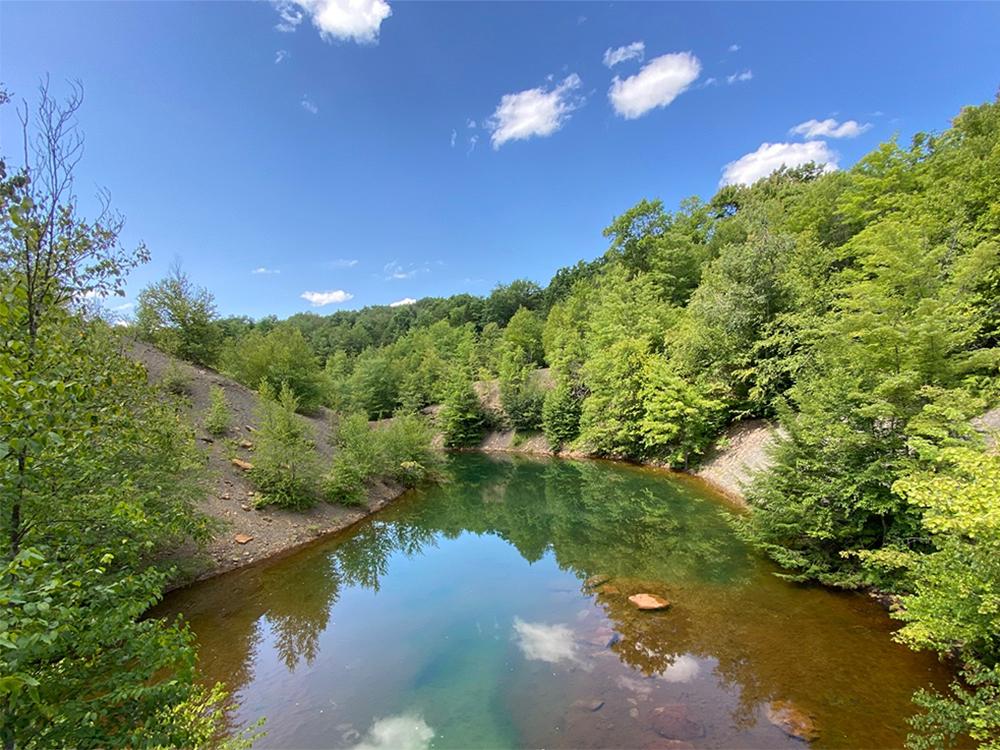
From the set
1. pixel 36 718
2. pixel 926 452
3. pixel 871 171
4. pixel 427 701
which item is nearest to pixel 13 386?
pixel 36 718

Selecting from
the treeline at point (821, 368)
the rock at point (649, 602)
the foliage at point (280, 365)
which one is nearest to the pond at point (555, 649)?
the rock at point (649, 602)

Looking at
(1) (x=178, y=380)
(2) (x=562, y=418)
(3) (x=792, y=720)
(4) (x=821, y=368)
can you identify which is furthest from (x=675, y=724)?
(2) (x=562, y=418)

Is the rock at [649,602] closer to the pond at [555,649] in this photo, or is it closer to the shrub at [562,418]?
the pond at [555,649]

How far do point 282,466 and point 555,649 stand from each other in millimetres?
12378

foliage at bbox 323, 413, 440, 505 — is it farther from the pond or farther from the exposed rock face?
the exposed rock face

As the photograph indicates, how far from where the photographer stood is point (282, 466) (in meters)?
16.4

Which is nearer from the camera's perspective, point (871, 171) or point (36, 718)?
point (36, 718)

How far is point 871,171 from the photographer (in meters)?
26.3

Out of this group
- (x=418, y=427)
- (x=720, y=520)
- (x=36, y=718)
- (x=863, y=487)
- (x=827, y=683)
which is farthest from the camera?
(x=418, y=427)

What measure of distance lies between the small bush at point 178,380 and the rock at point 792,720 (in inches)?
891

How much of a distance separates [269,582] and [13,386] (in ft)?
39.4

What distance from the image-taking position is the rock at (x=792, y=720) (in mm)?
5980

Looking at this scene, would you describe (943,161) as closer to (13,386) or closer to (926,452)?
(926,452)

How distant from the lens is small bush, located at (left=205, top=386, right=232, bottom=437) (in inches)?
733
